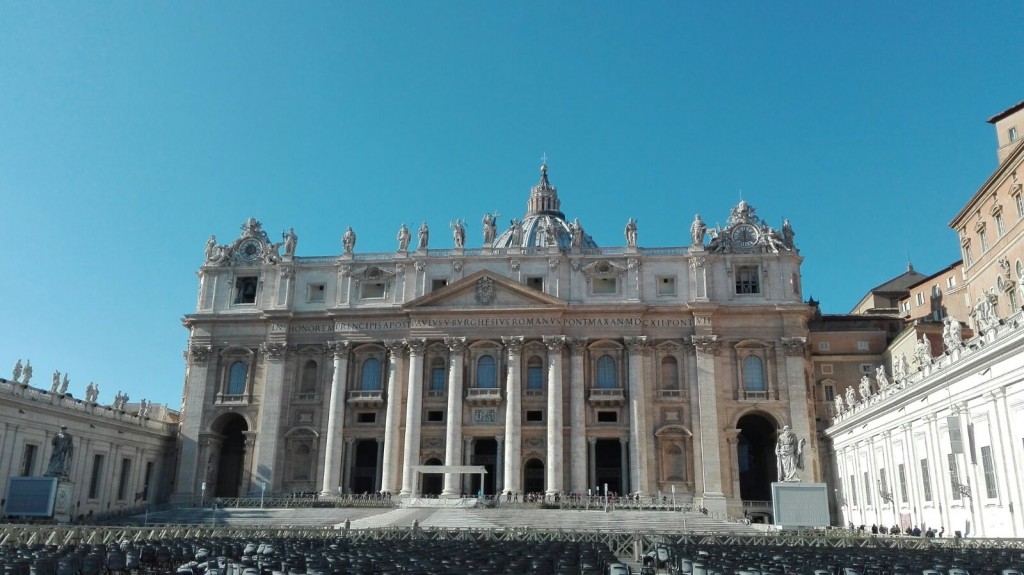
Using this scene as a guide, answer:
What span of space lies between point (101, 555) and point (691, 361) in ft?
151

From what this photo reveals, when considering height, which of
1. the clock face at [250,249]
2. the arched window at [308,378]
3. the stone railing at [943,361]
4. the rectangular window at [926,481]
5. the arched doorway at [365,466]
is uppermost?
the clock face at [250,249]

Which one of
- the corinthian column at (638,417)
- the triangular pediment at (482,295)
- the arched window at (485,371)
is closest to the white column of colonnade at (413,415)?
the triangular pediment at (482,295)

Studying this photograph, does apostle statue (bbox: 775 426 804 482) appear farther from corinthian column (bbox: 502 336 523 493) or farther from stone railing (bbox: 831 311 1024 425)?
Result: corinthian column (bbox: 502 336 523 493)

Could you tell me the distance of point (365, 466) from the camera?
6444 cm

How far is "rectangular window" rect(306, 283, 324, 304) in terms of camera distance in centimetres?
6688

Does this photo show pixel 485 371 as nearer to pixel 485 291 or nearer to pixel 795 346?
pixel 485 291

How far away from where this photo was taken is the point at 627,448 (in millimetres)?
60062

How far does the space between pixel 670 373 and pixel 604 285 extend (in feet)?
26.9

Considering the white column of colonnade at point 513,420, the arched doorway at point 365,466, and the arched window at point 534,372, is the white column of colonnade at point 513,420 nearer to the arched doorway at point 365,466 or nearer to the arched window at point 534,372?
the arched window at point 534,372

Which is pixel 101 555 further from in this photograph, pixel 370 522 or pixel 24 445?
pixel 24 445

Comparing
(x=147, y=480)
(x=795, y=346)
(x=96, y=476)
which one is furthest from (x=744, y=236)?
(x=96, y=476)

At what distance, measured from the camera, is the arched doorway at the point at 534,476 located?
6134cm

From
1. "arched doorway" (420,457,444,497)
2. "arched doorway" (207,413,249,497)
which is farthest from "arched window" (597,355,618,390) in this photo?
"arched doorway" (207,413,249,497)

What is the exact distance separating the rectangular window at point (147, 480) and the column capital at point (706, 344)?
41.4 m
